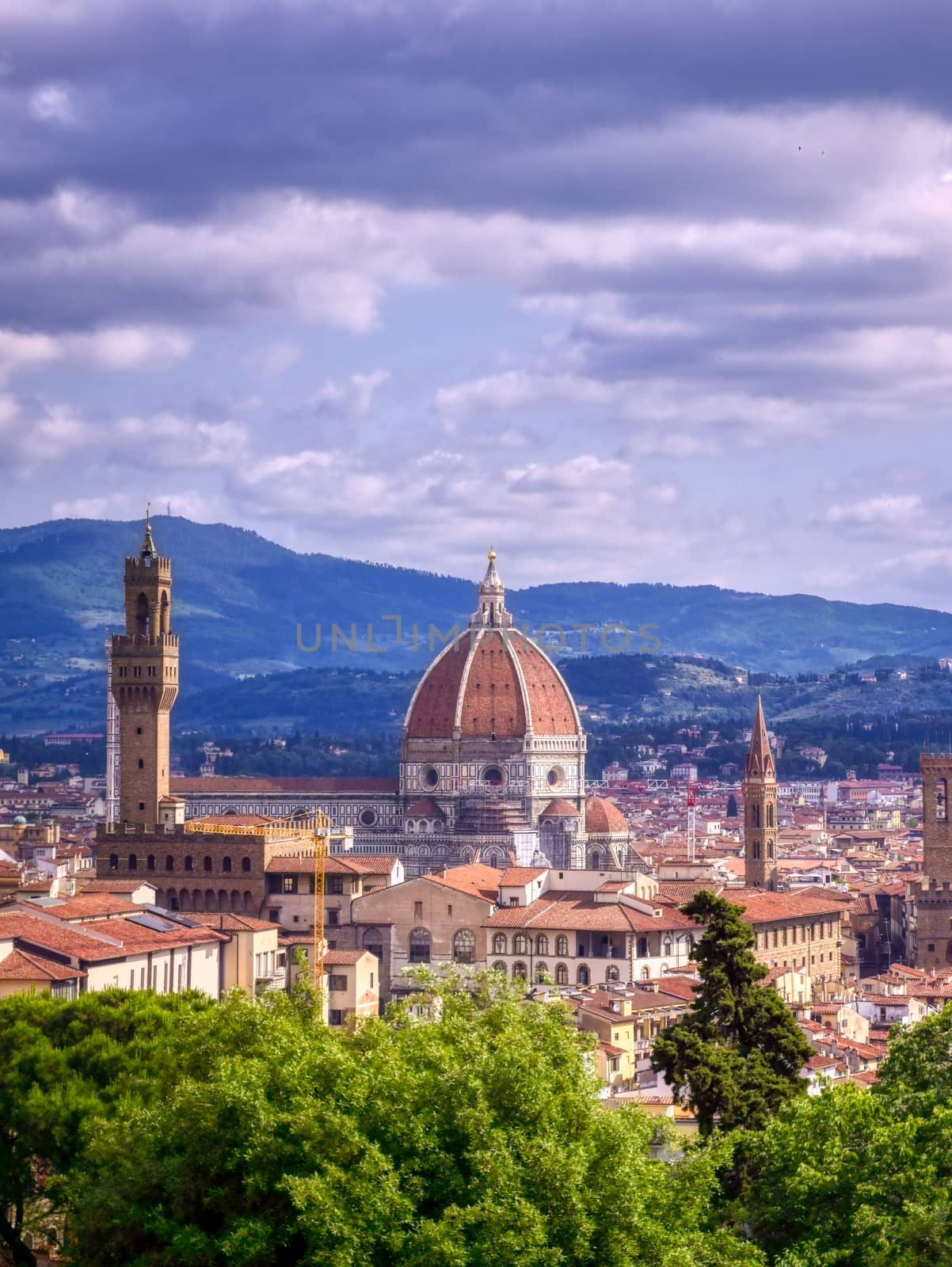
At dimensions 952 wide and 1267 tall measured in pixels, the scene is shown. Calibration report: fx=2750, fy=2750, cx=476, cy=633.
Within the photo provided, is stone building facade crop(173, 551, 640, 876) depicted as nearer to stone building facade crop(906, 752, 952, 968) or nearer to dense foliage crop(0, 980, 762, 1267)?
stone building facade crop(906, 752, 952, 968)

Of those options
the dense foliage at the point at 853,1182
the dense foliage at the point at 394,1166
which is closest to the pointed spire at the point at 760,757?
the dense foliage at the point at 853,1182

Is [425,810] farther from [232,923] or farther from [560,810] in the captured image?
[232,923]

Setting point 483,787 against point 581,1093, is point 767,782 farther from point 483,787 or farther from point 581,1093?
point 581,1093

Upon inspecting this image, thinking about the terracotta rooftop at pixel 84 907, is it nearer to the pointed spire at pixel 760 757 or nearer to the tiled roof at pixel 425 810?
the pointed spire at pixel 760 757

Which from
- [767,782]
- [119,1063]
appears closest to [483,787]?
[767,782]

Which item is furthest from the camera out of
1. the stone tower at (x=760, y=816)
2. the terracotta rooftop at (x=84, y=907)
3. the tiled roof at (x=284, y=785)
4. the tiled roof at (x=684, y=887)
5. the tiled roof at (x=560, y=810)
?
the tiled roof at (x=284, y=785)

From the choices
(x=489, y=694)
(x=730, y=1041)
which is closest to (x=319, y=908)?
(x=730, y=1041)

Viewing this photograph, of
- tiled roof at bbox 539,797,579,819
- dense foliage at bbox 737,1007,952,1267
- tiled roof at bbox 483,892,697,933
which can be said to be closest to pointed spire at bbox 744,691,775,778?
tiled roof at bbox 539,797,579,819
